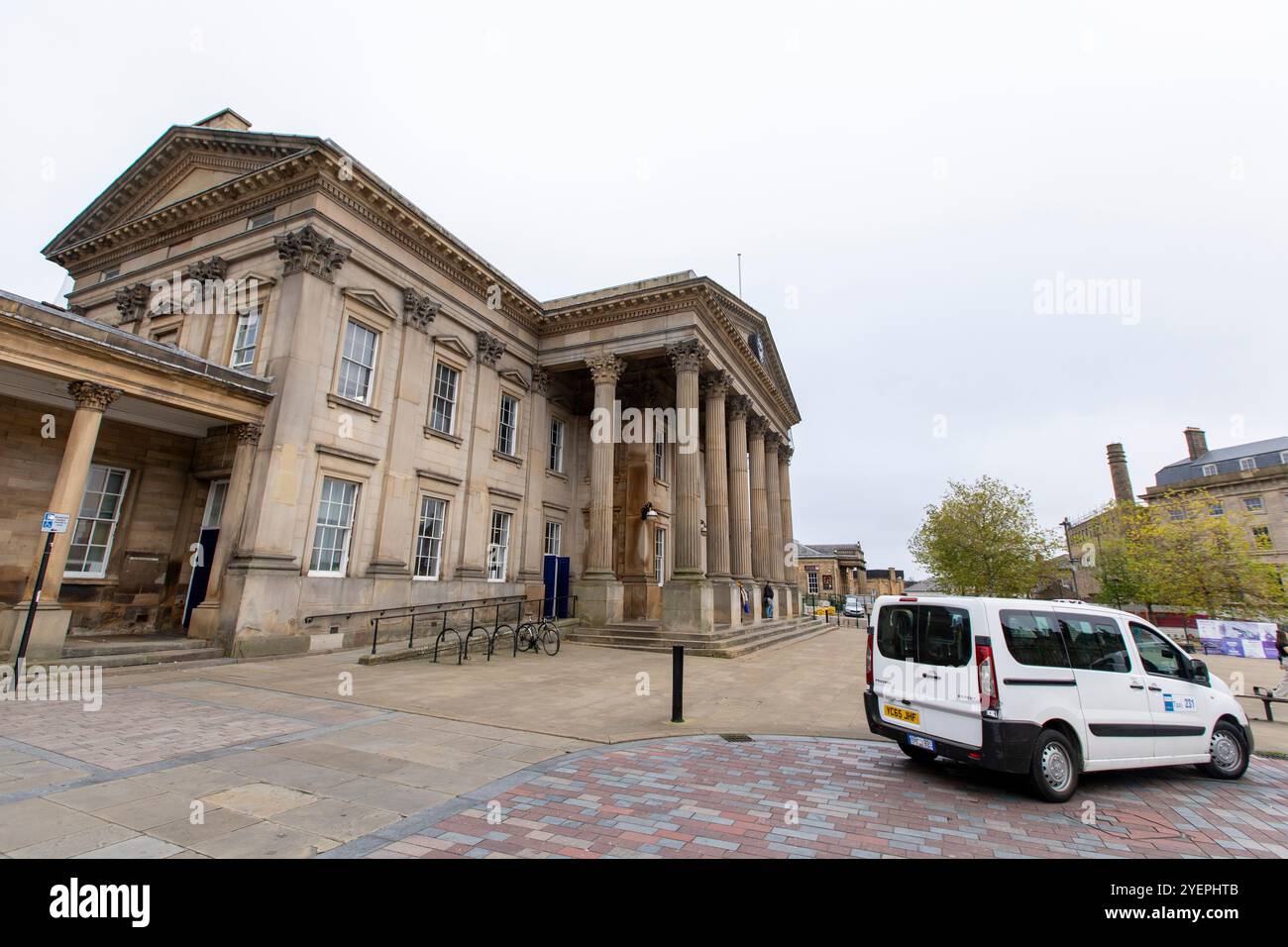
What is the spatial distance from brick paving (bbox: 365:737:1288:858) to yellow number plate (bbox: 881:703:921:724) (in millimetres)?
510

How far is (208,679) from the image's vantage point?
959 centimetres

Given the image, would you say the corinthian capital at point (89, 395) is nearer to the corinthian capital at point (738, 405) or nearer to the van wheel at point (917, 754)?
the van wheel at point (917, 754)

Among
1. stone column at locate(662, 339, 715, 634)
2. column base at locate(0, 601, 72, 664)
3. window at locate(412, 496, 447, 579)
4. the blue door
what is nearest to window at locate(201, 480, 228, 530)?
column base at locate(0, 601, 72, 664)

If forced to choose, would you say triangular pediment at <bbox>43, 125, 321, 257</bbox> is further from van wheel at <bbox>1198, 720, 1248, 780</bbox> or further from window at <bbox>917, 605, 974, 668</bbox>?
van wheel at <bbox>1198, 720, 1248, 780</bbox>

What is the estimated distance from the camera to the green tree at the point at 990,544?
27500 mm

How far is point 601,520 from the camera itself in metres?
19.0

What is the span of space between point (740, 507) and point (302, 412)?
15.6 metres

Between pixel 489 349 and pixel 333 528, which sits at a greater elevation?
pixel 489 349

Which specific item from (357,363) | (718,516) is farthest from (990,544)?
(357,363)

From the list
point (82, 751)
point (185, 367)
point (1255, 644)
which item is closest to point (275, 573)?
point (185, 367)

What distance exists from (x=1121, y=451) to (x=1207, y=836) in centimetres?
5734

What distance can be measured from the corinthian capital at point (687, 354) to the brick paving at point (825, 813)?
1461cm

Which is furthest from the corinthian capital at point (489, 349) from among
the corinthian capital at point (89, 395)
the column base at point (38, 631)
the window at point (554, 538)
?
the column base at point (38, 631)

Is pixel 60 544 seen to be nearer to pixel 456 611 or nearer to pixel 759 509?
pixel 456 611
